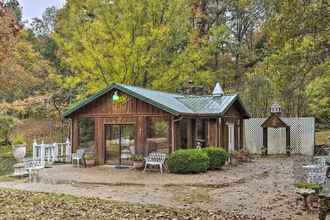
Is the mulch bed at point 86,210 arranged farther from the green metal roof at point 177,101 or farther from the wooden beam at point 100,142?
the wooden beam at point 100,142

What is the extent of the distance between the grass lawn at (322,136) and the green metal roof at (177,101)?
764 centimetres

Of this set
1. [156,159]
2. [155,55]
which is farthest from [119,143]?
[155,55]

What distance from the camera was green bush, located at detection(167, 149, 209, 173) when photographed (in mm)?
13805

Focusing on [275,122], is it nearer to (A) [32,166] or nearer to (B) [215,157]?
(B) [215,157]

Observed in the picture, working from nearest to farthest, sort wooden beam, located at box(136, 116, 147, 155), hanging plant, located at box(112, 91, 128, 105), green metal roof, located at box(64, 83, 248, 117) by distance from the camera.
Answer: green metal roof, located at box(64, 83, 248, 117), wooden beam, located at box(136, 116, 147, 155), hanging plant, located at box(112, 91, 128, 105)

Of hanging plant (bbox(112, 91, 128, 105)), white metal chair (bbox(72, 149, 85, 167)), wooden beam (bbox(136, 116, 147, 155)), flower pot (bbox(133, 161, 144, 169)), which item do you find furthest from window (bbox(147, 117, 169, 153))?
white metal chair (bbox(72, 149, 85, 167))

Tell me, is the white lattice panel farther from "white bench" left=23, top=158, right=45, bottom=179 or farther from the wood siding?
"white bench" left=23, top=158, right=45, bottom=179

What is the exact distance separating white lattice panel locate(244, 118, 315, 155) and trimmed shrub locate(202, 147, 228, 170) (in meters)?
7.02

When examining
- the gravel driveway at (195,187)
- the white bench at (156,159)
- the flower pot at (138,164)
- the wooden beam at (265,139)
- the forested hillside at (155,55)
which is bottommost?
the gravel driveway at (195,187)

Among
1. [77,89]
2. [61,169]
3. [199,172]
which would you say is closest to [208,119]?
[199,172]

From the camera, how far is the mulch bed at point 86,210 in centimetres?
719

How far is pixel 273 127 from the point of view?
2042cm

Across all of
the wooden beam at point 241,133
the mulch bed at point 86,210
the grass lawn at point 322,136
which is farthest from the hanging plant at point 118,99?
the grass lawn at point 322,136

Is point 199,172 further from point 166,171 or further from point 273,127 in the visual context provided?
point 273,127
